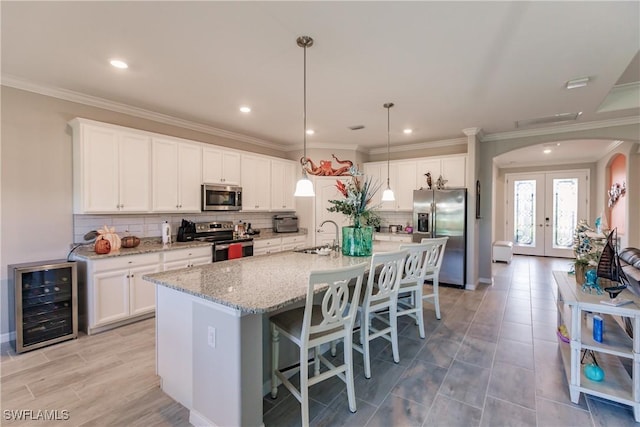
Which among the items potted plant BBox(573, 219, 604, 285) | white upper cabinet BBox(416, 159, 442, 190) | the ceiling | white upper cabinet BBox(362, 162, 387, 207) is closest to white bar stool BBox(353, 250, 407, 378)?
potted plant BBox(573, 219, 604, 285)

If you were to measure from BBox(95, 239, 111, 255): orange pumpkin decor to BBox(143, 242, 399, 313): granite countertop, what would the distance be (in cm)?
156

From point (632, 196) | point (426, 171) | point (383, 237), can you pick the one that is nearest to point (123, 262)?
point (383, 237)

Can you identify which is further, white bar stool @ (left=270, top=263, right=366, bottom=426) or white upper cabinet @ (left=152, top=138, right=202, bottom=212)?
white upper cabinet @ (left=152, top=138, right=202, bottom=212)

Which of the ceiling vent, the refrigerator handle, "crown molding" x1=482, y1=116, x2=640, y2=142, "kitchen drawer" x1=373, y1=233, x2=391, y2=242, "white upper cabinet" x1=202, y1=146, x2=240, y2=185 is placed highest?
the ceiling vent

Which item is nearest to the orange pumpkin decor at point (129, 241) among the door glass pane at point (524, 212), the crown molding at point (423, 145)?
the crown molding at point (423, 145)

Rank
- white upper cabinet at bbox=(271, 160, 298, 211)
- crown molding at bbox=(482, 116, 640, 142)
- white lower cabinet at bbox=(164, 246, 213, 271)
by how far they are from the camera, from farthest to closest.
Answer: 1. white upper cabinet at bbox=(271, 160, 298, 211)
2. crown molding at bbox=(482, 116, 640, 142)
3. white lower cabinet at bbox=(164, 246, 213, 271)

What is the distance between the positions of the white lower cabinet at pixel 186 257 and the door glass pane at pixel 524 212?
8.71 meters

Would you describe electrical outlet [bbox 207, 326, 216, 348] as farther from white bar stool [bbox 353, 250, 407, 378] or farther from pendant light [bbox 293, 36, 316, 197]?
pendant light [bbox 293, 36, 316, 197]

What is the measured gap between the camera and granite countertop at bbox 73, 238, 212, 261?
3178 mm

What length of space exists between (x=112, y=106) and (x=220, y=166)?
1523mm

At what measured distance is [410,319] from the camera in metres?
3.68

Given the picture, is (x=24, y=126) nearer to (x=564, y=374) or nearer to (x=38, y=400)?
(x=38, y=400)

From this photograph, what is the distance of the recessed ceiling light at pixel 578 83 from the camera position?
294 centimetres

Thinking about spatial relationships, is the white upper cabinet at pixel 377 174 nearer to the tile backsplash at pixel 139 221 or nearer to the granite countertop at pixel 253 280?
the tile backsplash at pixel 139 221
